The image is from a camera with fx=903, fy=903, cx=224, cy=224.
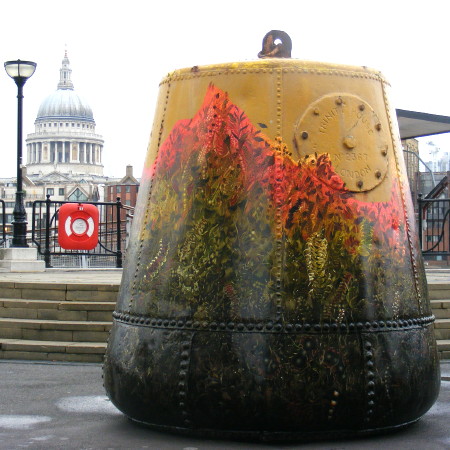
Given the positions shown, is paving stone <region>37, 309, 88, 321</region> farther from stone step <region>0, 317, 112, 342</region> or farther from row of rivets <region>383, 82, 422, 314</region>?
row of rivets <region>383, 82, 422, 314</region>

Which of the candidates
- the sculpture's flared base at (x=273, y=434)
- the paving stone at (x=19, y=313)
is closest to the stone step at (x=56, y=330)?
the paving stone at (x=19, y=313)

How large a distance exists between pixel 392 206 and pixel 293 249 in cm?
80

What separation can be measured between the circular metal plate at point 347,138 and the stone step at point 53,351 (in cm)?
492

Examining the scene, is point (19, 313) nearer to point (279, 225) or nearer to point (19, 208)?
point (279, 225)

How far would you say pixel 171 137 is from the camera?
5.81m

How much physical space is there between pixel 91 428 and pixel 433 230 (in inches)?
589

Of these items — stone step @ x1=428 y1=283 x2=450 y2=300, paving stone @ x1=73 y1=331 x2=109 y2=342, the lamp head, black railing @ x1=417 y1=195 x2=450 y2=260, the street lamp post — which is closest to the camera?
paving stone @ x1=73 y1=331 x2=109 y2=342

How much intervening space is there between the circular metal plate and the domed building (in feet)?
577

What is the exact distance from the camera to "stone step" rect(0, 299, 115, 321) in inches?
412

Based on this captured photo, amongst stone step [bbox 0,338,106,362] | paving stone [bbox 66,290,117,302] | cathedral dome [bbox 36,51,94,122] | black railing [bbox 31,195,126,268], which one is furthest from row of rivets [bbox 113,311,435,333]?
cathedral dome [bbox 36,51,94,122]

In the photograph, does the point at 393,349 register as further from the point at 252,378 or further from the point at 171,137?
the point at 171,137

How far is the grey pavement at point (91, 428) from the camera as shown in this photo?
5309mm

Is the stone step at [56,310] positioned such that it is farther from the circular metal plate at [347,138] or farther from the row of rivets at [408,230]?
the circular metal plate at [347,138]

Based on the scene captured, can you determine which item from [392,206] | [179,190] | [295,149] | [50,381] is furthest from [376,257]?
[50,381]
